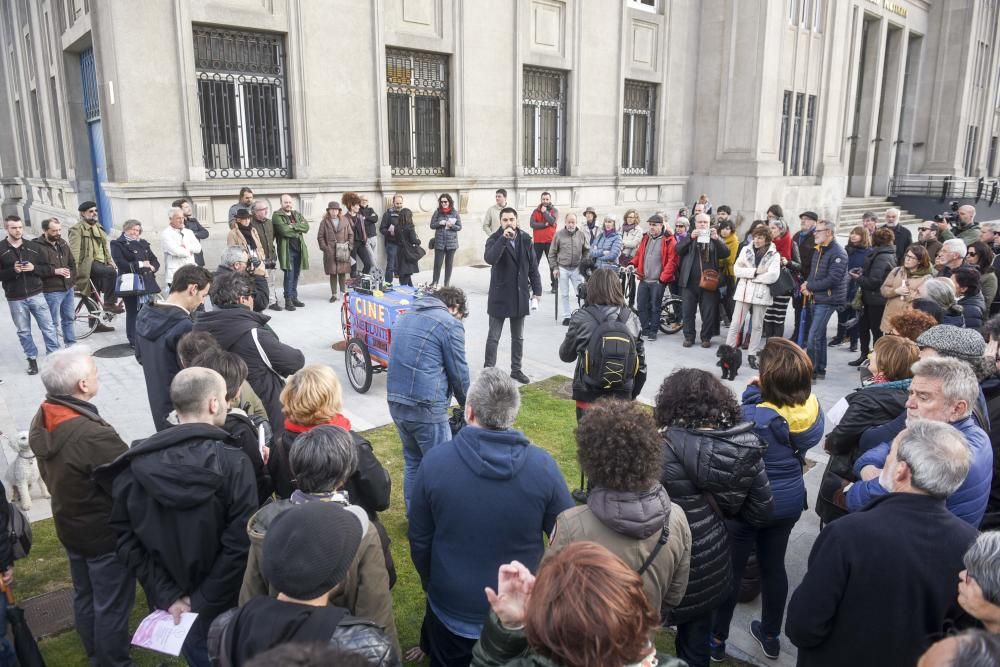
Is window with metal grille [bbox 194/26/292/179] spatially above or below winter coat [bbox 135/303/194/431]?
above

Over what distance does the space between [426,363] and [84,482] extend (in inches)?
78.3

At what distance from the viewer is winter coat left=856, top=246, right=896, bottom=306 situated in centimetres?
796

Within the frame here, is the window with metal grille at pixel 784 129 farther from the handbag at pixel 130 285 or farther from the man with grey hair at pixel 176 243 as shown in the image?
the handbag at pixel 130 285

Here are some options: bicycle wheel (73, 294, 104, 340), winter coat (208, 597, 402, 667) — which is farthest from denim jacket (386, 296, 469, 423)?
bicycle wheel (73, 294, 104, 340)

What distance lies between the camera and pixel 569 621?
161cm

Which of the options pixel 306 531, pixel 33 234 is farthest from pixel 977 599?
pixel 33 234

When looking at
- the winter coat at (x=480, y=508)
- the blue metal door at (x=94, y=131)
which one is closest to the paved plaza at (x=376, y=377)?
the winter coat at (x=480, y=508)

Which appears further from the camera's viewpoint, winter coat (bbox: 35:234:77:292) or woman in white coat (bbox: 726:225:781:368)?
woman in white coat (bbox: 726:225:781:368)

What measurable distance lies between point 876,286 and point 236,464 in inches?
302

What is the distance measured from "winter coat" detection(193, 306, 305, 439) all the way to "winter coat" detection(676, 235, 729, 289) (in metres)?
6.40

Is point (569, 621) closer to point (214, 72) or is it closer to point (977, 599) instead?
point (977, 599)

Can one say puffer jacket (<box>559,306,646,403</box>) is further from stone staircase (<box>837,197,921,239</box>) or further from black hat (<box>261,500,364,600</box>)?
stone staircase (<box>837,197,921,239</box>)

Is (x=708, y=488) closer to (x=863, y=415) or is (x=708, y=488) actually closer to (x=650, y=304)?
(x=863, y=415)

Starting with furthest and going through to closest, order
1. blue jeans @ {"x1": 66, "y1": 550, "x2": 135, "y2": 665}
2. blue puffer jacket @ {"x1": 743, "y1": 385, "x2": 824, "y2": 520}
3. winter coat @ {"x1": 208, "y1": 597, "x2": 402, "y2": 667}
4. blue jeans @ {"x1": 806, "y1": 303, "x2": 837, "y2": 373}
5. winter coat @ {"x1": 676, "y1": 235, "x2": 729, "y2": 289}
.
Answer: winter coat @ {"x1": 676, "y1": 235, "x2": 729, "y2": 289} → blue jeans @ {"x1": 806, "y1": 303, "x2": 837, "y2": 373} → blue puffer jacket @ {"x1": 743, "y1": 385, "x2": 824, "y2": 520} → blue jeans @ {"x1": 66, "y1": 550, "x2": 135, "y2": 665} → winter coat @ {"x1": 208, "y1": 597, "x2": 402, "y2": 667}
